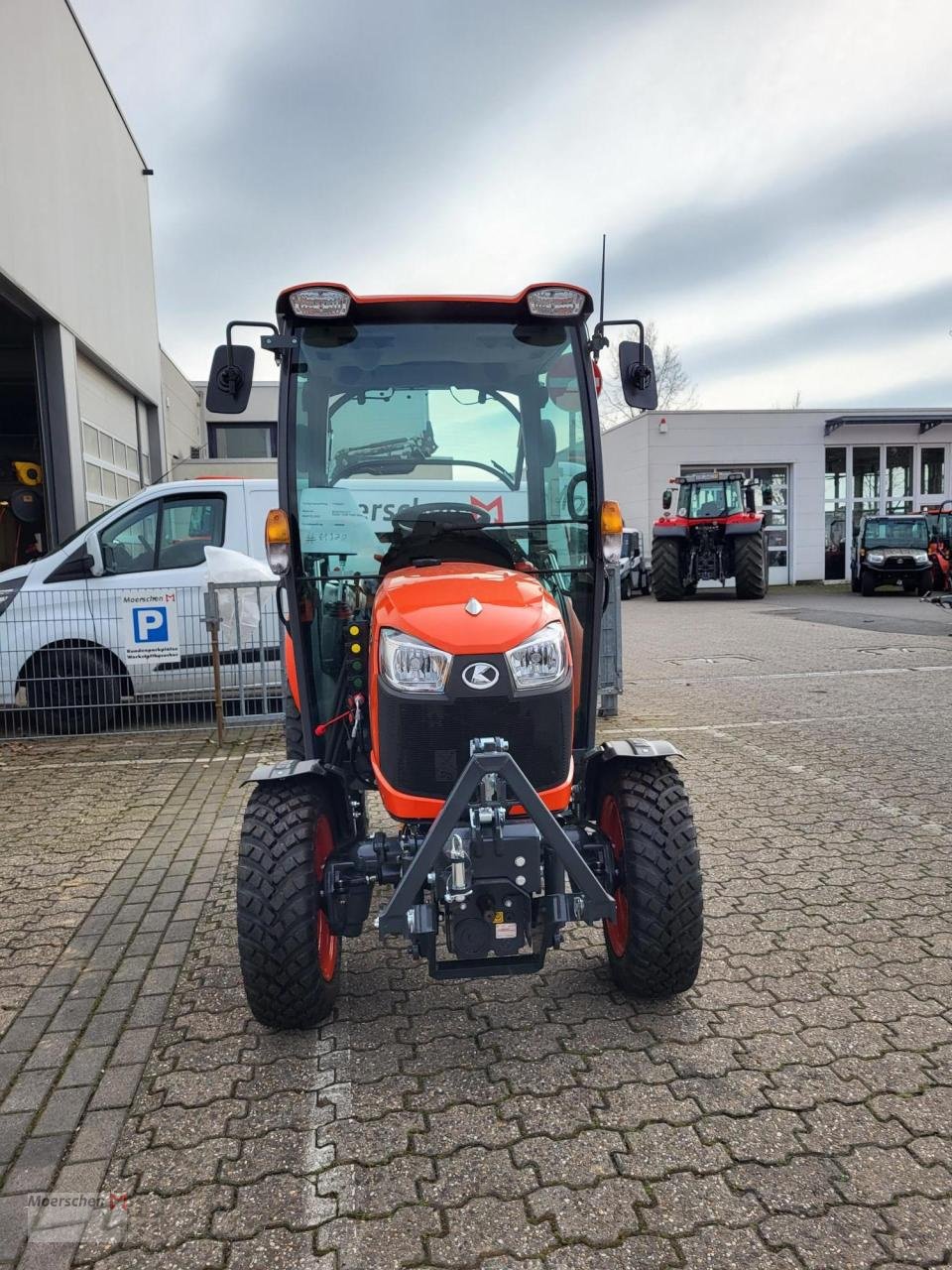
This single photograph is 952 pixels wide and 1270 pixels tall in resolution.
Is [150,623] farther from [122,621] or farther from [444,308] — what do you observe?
[444,308]

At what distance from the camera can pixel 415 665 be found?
276 cm

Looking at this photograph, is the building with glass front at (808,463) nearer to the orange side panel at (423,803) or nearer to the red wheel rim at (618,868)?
the red wheel rim at (618,868)

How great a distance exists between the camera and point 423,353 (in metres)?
3.41

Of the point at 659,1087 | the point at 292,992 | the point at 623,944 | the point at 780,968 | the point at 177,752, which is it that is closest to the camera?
the point at 659,1087

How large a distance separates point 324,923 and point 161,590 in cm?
487

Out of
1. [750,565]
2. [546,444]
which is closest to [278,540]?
[546,444]

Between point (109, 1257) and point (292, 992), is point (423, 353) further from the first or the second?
point (109, 1257)

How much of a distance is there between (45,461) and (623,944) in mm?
10384

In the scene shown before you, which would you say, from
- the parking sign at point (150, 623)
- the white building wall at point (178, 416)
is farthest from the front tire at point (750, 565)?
the parking sign at point (150, 623)

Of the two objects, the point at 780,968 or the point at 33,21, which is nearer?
the point at 780,968

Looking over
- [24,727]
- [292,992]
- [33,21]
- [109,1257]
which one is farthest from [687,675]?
[33,21]

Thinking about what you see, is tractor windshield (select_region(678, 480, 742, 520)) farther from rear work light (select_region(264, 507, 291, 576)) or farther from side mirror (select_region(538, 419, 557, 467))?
rear work light (select_region(264, 507, 291, 576))

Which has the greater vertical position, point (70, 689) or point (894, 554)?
point (894, 554)

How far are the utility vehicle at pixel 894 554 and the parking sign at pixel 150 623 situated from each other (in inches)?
757
